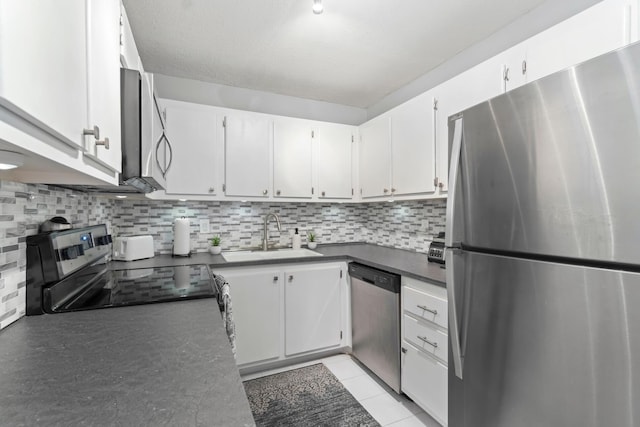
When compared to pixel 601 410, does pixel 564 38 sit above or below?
above

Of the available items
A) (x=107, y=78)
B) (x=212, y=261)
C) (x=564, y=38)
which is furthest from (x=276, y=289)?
(x=564, y=38)

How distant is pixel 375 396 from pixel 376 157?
190 cm

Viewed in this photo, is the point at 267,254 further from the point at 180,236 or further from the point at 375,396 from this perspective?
the point at 375,396

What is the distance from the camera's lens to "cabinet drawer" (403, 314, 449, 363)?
159 centimetres

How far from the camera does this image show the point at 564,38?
1.34 metres

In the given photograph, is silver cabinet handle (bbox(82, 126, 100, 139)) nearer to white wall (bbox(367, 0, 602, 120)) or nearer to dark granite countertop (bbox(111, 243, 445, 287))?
dark granite countertop (bbox(111, 243, 445, 287))

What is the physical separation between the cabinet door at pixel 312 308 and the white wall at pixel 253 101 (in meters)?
1.66

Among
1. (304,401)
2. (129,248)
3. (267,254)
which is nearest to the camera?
(304,401)

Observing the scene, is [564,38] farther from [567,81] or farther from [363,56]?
[363,56]

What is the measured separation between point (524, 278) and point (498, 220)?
0.72 feet

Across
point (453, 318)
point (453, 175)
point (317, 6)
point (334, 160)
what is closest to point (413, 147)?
point (334, 160)

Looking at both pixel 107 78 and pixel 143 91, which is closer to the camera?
pixel 107 78

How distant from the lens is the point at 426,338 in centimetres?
170

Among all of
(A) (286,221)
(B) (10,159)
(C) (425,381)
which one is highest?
(B) (10,159)
